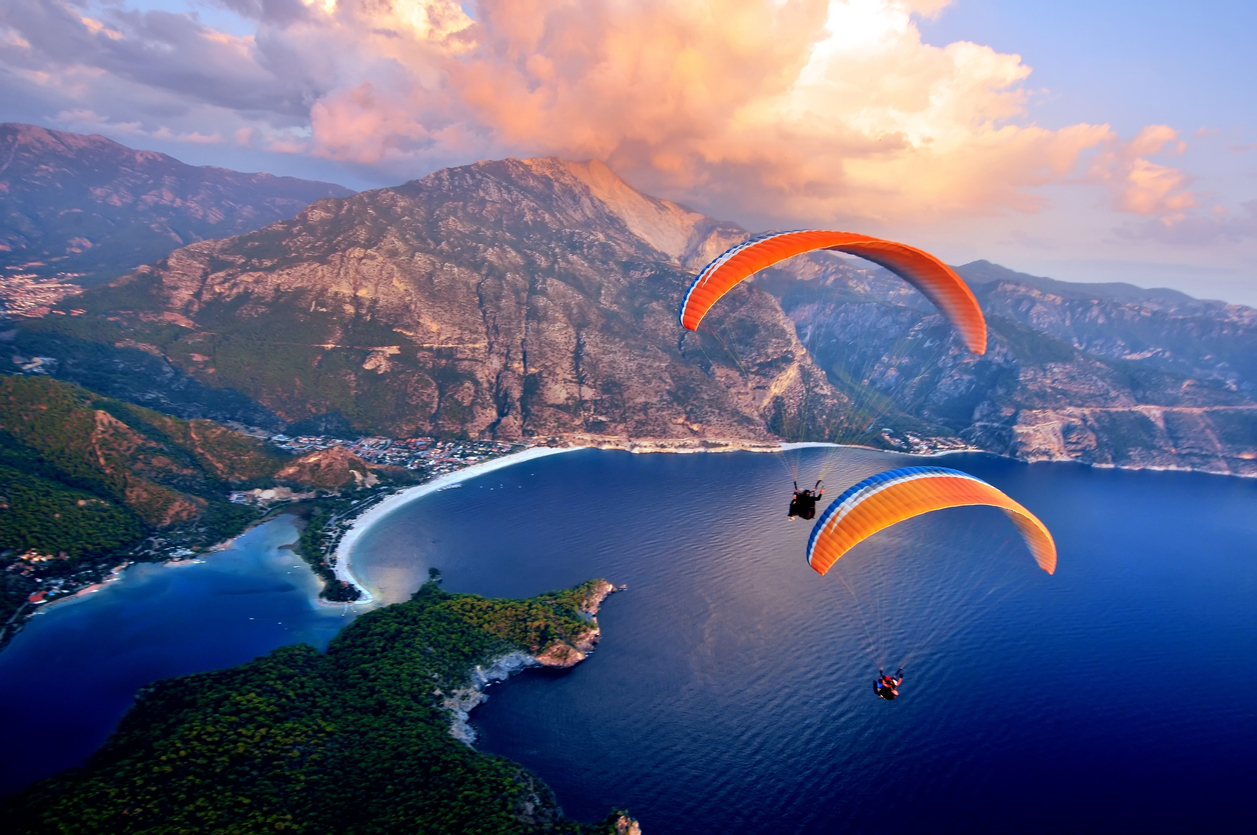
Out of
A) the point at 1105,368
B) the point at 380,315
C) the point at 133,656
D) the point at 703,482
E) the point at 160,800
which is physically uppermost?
the point at 1105,368

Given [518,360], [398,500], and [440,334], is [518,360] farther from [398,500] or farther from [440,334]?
[398,500]

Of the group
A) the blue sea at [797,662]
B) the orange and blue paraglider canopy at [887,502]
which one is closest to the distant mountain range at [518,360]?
the blue sea at [797,662]

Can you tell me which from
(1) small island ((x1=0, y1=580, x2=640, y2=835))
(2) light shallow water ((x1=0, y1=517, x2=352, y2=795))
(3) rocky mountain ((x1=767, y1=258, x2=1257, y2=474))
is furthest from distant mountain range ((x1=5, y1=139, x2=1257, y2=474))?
(1) small island ((x1=0, y1=580, x2=640, y2=835))

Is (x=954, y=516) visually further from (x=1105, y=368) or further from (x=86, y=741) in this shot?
(x=86, y=741)

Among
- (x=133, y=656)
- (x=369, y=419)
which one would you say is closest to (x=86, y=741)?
(x=133, y=656)

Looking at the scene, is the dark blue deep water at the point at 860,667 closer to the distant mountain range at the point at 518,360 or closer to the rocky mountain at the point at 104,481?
the rocky mountain at the point at 104,481

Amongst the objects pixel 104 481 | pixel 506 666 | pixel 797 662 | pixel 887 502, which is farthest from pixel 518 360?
pixel 887 502

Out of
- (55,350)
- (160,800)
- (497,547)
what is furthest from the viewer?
(55,350)
